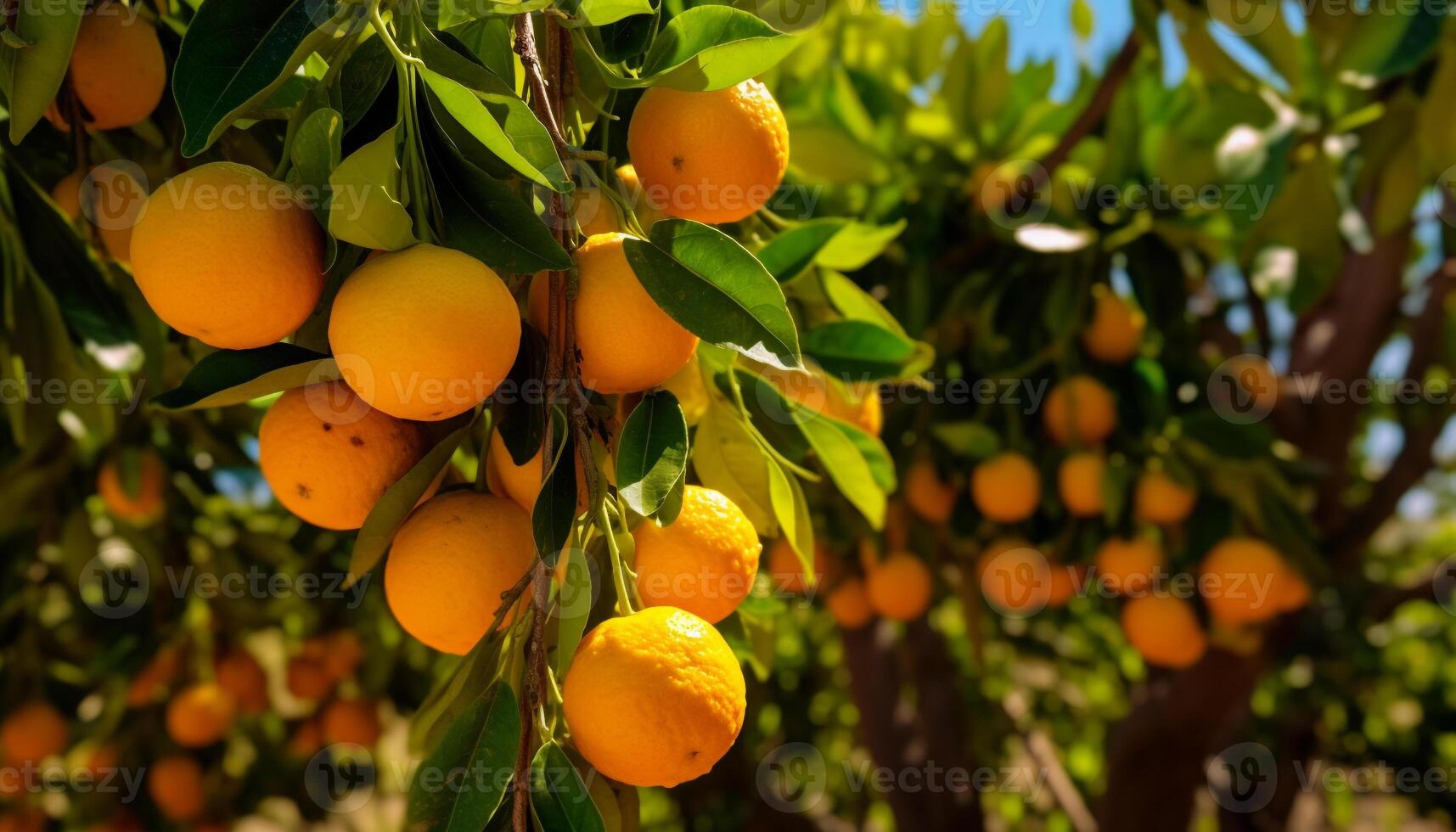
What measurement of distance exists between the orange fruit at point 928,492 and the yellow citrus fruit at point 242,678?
1.27m

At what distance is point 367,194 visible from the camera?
54 cm

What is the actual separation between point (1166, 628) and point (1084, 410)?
1.29 ft

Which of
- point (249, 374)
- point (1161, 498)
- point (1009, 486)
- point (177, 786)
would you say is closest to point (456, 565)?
point (249, 374)

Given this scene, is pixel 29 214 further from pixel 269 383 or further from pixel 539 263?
pixel 539 263

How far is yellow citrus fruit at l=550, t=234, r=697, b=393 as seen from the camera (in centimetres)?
60

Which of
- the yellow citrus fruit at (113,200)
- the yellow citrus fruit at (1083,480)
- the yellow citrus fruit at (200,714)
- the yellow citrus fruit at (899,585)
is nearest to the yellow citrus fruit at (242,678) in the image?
the yellow citrus fruit at (200,714)

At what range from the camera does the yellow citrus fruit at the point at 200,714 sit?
1.88 metres

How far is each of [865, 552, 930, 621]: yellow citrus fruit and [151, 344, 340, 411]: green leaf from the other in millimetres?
1189

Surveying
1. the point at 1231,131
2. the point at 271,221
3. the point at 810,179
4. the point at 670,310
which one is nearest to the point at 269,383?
the point at 271,221

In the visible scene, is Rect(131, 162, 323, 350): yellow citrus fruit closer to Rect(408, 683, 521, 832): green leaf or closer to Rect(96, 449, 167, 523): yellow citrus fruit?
Rect(408, 683, 521, 832): green leaf

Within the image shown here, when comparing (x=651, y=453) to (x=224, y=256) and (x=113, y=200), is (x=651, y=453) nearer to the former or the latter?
(x=224, y=256)

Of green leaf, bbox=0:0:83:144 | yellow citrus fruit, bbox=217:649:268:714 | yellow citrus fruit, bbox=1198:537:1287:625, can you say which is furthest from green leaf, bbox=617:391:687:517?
yellow citrus fruit, bbox=217:649:268:714

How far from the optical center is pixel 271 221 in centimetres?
59

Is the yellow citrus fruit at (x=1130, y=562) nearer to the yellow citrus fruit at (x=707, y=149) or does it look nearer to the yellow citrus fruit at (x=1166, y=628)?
the yellow citrus fruit at (x=1166, y=628)
